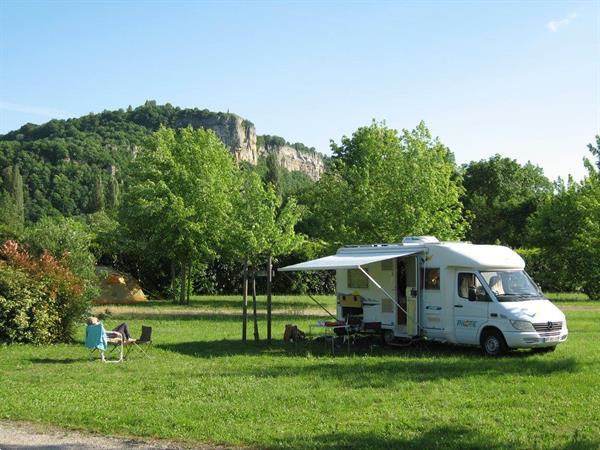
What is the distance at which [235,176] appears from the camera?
34.4 m

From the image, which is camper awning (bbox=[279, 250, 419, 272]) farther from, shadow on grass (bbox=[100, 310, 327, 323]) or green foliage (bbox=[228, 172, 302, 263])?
shadow on grass (bbox=[100, 310, 327, 323])

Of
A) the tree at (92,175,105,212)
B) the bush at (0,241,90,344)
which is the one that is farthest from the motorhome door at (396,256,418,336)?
the tree at (92,175,105,212)

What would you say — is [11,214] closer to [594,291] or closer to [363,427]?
[594,291]

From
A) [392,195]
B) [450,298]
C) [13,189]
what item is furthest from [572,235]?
[13,189]

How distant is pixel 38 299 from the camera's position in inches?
629

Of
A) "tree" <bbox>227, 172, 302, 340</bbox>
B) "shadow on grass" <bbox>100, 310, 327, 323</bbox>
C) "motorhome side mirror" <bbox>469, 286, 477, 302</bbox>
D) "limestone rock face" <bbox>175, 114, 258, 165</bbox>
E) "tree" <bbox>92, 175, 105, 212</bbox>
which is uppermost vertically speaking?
"limestone rock face" <bbox>175, 114, 258, 165</bbox>

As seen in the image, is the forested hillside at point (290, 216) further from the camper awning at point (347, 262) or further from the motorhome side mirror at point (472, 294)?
the motorhome side mirror at point (472, 294)

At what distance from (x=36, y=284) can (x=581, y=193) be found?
27992 millimetres

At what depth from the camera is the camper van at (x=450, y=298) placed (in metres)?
14.0

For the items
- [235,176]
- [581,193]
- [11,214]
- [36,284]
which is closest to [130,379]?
[36,284]

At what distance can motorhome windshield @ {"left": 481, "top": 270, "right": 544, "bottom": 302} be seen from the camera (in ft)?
47.4

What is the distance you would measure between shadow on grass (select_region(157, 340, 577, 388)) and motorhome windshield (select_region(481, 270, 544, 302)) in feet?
4.02

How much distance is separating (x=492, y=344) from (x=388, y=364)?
2627 millimetres

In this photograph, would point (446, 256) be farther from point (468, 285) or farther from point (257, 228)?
point (257, 228)
